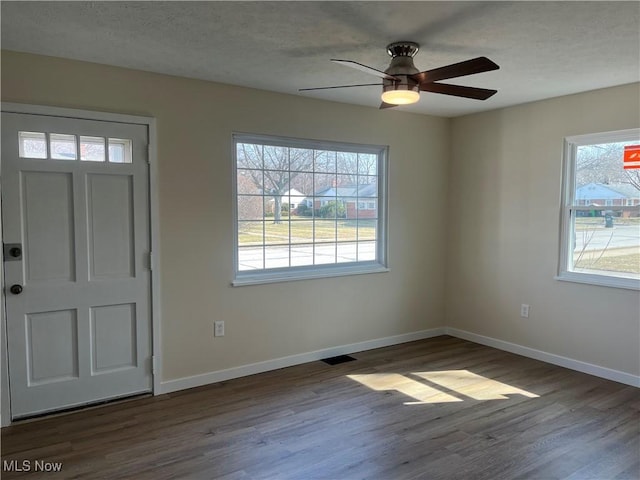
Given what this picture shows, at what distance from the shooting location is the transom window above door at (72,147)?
9.83 feet

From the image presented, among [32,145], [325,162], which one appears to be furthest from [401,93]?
[32,145]

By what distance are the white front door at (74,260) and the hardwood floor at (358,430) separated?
0.29 meters

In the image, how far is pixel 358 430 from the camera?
9.67ft

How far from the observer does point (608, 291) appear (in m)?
3.83

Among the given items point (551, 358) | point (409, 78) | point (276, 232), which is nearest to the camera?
point (409, 78)

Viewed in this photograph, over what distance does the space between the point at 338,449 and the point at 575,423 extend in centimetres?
165

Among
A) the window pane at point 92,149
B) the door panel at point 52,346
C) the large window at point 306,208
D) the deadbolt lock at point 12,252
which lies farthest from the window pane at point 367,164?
the deadbolt lock at point 12,252

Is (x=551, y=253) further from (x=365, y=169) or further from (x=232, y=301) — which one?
(x=232, y=301)

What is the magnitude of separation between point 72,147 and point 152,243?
2.82ft

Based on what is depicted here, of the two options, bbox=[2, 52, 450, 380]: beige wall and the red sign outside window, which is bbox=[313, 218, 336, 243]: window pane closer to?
bbox=[2, 52, 450, 380]: beige wall

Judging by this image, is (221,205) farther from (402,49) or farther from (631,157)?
(631,157)

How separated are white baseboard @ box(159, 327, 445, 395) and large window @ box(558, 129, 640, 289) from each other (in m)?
1.70

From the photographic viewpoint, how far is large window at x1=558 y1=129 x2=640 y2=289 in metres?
3.71

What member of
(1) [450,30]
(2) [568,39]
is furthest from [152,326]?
(2) [568,39]
